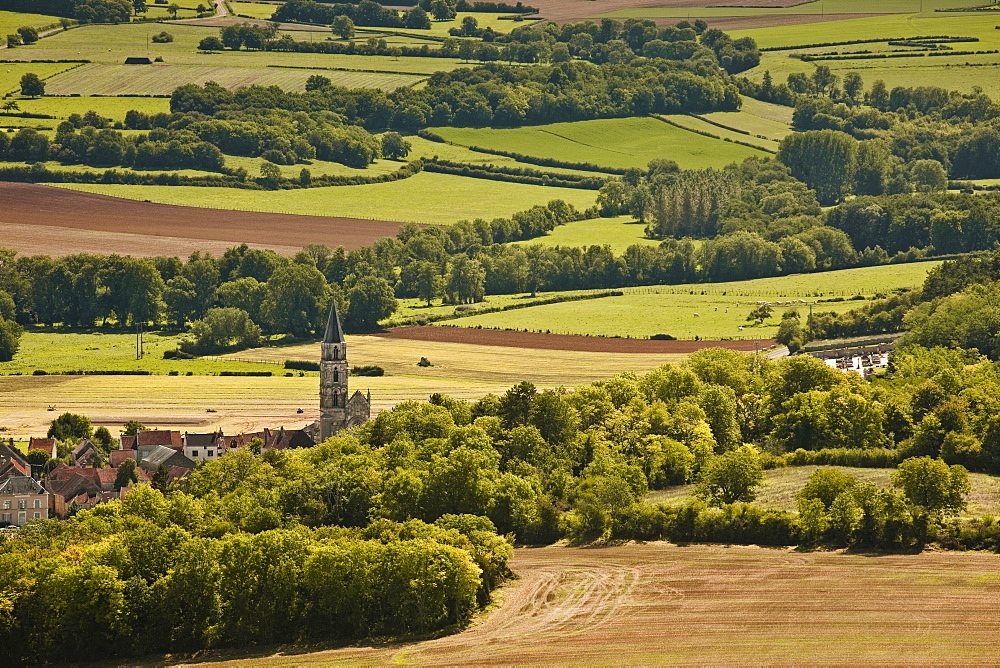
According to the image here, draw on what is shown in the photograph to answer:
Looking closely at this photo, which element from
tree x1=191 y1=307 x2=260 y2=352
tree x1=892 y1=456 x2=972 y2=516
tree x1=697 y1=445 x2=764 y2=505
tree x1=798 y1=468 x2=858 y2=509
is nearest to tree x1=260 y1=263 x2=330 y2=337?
tree x1=191 y1=307 x2=260 y2=352

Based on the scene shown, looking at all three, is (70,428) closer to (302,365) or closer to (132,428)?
(132,428)

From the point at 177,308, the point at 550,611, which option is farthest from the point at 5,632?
the point at 177,308

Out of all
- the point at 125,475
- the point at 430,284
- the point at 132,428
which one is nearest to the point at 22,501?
the point at 125,475

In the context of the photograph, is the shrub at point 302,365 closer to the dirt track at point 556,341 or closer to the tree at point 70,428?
the dirt track at point 556,341

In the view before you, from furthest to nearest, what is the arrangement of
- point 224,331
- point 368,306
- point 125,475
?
point 368,306, point 224,331, point 125,475

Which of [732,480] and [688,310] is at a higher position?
[688,310]

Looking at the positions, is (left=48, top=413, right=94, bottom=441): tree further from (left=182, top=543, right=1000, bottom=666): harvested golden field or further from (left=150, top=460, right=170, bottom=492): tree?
(left=182, top=543, right=1000, bottom=666): harvested golden field

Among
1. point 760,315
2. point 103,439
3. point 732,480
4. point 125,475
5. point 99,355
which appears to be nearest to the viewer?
point 732,480
